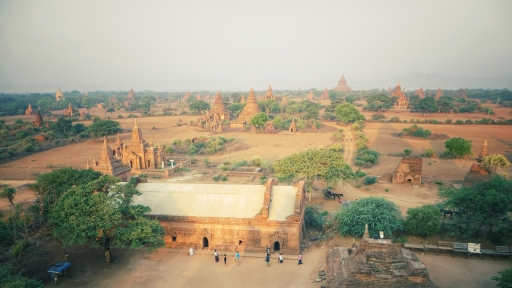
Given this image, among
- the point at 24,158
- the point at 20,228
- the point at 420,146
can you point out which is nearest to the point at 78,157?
the point at 24,158

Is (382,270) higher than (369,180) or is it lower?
higher

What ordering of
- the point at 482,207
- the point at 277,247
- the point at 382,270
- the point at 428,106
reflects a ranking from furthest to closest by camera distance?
the point at 428,106 → the point at 277,247 → the point at 482,207 → the point at 382,270

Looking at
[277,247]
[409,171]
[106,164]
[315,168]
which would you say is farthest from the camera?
[409,171]

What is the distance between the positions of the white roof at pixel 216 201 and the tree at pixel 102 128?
42.8 metres

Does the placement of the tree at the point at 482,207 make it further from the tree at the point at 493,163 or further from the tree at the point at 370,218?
the tree at the point at 493,163

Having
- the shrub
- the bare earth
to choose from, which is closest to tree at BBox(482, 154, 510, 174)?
the bare earth

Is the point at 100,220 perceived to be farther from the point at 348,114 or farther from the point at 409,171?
the point at 348,114

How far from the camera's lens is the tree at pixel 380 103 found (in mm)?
98562

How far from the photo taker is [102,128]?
58.0 meters

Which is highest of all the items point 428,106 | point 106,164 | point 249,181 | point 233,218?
point 428,106

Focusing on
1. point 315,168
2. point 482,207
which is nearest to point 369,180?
point 315,168

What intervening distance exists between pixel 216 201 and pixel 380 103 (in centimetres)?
9144

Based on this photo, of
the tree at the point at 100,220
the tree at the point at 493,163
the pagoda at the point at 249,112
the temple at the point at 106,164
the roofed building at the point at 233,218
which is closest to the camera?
the tree at the point at 100,220

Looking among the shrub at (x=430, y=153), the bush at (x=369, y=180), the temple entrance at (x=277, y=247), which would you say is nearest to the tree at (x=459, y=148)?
the shrub at (x=430, y=153)
